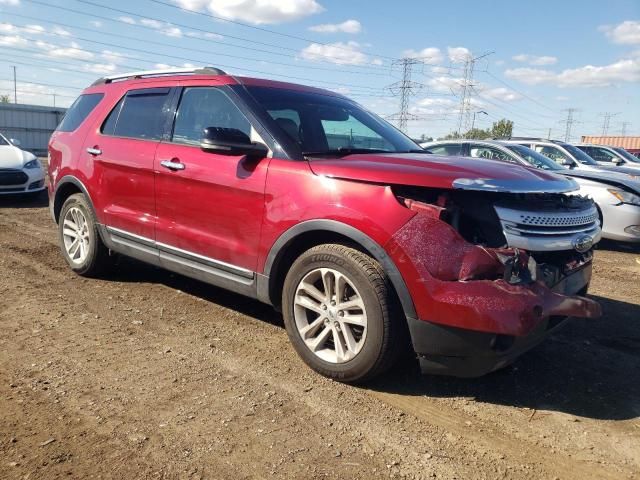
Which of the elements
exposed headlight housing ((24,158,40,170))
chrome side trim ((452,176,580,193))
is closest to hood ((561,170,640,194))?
chrome side trim ((452,176,580,193))

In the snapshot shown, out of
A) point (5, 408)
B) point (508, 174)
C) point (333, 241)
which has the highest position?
point (508, 174)

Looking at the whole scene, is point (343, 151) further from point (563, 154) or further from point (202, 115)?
point (563, 154)

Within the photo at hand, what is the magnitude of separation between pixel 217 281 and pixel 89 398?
1.27 m

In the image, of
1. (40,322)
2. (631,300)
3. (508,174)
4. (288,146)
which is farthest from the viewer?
(631,300)

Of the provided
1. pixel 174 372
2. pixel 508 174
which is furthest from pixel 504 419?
pixel 174 372

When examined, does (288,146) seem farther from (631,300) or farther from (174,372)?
(631,300)

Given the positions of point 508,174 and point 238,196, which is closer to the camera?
point 508,174

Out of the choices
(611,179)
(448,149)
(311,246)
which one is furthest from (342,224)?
(448,149)

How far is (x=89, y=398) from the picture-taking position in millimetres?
3035

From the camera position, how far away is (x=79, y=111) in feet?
18.3

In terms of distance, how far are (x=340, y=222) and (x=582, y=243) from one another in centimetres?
147

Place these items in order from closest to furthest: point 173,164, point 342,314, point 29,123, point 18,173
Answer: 1. point 342,314
2. point 173,164
3. point 18,173
4. point 29,123

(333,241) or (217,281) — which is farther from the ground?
(333,241)

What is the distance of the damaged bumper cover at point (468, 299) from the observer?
Answer: 2.81 meters
